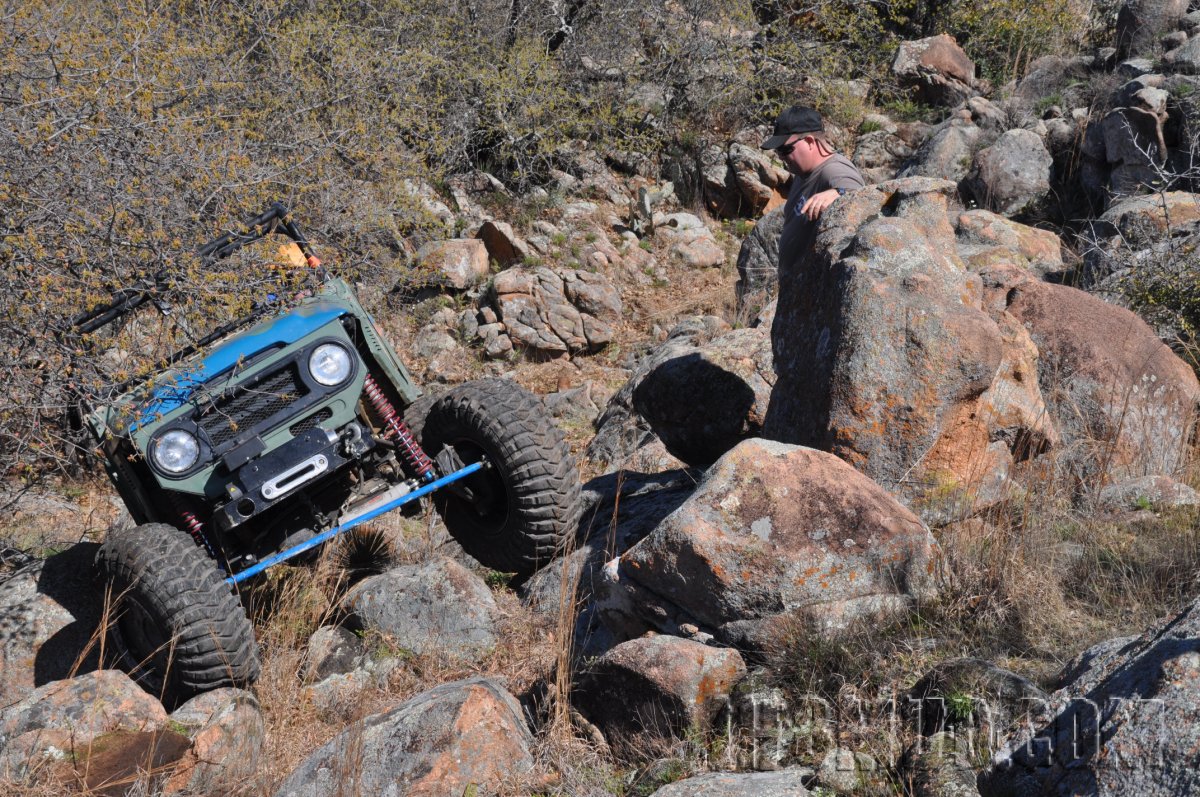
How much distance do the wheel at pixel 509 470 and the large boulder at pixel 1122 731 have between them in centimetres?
292

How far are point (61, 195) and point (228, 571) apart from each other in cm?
275

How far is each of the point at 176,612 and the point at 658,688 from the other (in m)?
2.18

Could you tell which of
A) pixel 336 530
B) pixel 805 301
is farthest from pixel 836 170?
pixel 336 530

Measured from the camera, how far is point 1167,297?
6.11 meters

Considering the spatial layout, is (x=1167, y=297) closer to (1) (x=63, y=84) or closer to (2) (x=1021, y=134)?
(2) (x=1021, y=134)

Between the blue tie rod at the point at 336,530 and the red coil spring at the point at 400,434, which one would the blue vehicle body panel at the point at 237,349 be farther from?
the blue tie rod at the point at 336,530

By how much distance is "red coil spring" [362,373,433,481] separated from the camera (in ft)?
16.8

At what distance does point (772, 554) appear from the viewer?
362 centimetres

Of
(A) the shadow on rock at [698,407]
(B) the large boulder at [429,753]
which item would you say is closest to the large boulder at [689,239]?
(A) the shadow on rock at [698,407]

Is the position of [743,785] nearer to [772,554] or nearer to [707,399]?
[772,554]

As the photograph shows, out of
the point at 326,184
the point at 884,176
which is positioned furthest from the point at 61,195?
the point at 884,176

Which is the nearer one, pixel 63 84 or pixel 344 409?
pixel 344 409

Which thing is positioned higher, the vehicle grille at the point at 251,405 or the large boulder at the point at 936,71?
the vehicle grille at the point at 251,405

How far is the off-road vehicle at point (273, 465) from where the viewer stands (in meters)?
4.43
